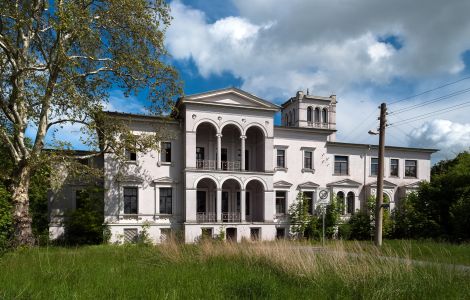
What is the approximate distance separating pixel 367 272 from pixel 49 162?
1651cm

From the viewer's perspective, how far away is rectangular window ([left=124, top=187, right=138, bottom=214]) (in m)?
27.8

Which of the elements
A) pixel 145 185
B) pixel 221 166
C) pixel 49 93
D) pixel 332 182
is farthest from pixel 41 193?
pixel 332 182

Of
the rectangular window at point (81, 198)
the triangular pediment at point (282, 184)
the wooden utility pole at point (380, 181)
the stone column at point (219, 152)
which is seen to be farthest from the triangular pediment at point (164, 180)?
the wooden utility pole at point (380, 181)

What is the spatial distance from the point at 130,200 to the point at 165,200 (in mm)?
2676

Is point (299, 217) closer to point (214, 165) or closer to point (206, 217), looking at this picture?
point (206, 217)

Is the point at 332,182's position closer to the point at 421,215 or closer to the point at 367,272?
the point at 421,215

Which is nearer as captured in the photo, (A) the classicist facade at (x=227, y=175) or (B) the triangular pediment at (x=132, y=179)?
(B) the triangular pediment at (x=132, y=179)

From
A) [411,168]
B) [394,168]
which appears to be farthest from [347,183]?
[411,168]

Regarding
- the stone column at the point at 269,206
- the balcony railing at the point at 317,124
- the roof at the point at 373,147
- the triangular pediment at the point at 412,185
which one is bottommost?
the stone column at the point at 269,206

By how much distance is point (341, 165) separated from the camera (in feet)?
114

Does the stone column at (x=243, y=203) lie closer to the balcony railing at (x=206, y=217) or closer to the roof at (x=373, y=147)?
the balcony railing at (x=206, y=217)

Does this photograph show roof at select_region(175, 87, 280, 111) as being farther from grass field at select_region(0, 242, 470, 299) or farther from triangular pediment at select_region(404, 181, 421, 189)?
grass field at select_region(0, 242, 470, 299)

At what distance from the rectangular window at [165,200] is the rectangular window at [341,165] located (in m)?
15.7

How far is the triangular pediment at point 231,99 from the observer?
94.5ft
